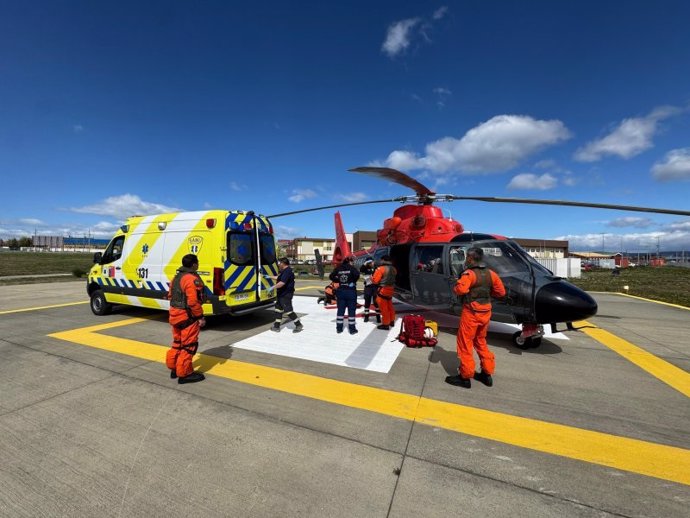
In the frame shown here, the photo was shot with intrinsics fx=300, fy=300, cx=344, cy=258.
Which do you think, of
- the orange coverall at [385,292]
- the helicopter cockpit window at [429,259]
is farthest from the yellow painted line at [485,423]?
the helicopter cockpit window at [429,259]

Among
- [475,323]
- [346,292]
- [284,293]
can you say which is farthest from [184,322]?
[475,323]

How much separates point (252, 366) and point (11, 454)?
2402mm

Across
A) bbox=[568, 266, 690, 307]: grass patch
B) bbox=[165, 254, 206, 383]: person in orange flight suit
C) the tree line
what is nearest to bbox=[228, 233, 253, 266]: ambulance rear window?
bbox=[165, 254, 206, 383]: person in orange flight suit

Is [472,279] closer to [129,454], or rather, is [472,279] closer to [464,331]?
[464,331]

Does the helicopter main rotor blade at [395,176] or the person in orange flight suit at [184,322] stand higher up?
the helicopter main rotor blade at [395,176]

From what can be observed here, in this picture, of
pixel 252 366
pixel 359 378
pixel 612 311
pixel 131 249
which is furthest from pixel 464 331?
pixel 612 311

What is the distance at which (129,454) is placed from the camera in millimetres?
2537

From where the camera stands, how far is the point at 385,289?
6.54m

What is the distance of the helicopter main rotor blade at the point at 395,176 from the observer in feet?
20.3

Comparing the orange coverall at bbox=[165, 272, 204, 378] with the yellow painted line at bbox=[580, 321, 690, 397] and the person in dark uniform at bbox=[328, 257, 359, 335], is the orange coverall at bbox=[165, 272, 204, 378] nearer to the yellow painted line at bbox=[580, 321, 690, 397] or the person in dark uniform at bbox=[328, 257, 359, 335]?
the person in dark uniform at bbox=[328, 257, 359, 335]

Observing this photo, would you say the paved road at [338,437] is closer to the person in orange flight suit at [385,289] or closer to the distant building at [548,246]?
the person in orange flight suit at [385,289]

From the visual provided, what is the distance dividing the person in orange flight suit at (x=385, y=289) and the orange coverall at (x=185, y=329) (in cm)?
366

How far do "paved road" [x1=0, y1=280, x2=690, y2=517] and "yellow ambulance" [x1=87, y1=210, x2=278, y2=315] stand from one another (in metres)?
1.50

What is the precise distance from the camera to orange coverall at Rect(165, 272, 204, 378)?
385 centimetres
